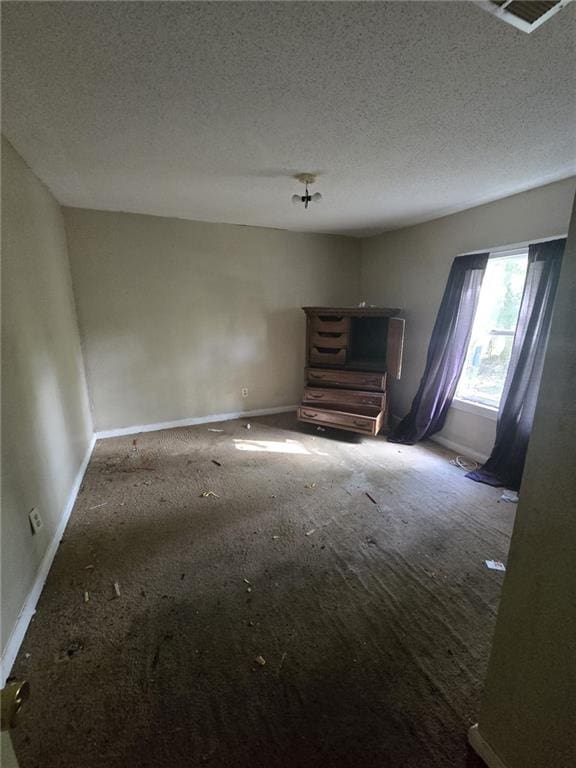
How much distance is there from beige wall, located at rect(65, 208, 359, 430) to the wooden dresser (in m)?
0.66

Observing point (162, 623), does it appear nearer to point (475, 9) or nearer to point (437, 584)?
point (437, 584)

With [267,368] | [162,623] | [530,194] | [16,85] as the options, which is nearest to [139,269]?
[267,368]

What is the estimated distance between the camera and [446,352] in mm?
3092

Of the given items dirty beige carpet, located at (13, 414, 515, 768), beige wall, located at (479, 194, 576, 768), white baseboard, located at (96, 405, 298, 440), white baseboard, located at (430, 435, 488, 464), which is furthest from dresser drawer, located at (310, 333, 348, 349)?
beige wall, located at (479, 194, 576, 768)

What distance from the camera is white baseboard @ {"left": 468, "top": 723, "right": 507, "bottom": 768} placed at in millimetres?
977

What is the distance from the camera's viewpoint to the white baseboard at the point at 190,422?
347cm

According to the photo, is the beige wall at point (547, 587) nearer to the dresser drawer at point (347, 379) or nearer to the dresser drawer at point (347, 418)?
the dresser drawer at point (347, 418)

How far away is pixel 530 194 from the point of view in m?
2.41

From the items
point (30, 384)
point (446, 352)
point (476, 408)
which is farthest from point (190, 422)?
point (476, 408)

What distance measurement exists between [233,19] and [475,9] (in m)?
0.72

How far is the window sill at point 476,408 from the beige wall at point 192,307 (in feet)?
6.20

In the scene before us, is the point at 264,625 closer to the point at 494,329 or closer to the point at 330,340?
the point at 330,340

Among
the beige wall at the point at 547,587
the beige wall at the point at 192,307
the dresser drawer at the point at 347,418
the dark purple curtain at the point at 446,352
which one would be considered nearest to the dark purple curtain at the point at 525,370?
the dark purple curtain at the point at 446,352

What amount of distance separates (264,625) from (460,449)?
97.9 inches
